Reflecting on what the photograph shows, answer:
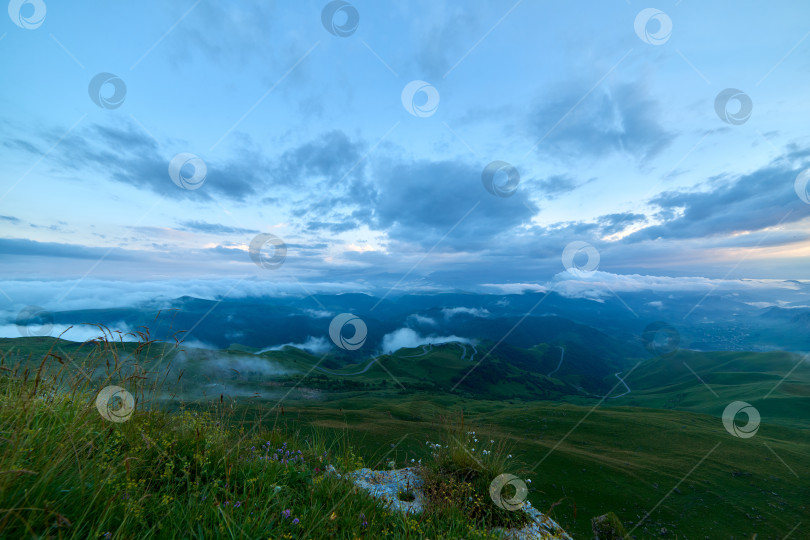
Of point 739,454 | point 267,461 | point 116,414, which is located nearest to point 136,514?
point 267,461

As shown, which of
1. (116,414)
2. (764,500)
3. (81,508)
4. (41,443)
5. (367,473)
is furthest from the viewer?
(764,500)

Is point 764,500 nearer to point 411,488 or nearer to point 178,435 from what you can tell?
point 411,488

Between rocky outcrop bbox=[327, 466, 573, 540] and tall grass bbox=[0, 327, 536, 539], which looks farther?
rocky outcrop bbox=[327, 466, 573, 540]

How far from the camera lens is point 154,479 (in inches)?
174

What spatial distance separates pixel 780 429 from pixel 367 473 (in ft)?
569

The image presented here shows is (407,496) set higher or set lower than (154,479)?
lower

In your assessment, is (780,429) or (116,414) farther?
(780,429)

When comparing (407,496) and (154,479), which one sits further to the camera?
(407,496)

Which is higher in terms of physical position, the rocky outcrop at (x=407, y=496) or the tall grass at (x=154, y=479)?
the tall grass at (x=154, y=479)

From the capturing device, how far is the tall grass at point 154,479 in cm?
307

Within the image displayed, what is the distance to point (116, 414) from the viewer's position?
518 cm

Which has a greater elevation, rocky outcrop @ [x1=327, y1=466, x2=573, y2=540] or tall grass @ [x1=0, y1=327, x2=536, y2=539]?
tall grass @ [x1=0, y1=327, x2=536, y2=539]

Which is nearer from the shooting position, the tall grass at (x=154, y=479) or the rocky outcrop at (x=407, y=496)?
the tall grass at (x=154, y=479)

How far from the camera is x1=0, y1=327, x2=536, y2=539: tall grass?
307 centimetres
